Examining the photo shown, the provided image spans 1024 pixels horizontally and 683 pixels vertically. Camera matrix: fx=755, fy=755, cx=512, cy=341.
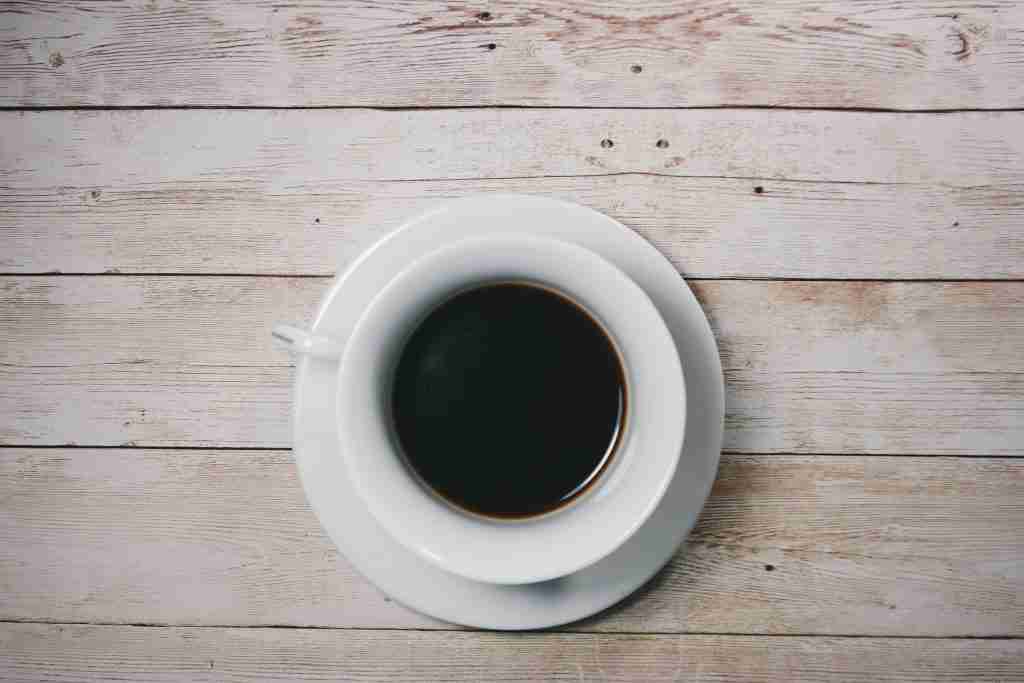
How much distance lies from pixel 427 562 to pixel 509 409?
0.37ft

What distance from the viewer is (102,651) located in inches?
23.1

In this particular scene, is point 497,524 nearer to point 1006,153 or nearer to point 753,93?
point 753,93

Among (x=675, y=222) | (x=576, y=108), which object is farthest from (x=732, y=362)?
(x=576, y=108)

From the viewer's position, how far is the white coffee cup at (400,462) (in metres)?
0.44

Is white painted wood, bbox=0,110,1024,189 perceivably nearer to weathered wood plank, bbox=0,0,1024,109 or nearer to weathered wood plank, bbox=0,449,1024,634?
weathered wood plank, bbox=0,0,1024,109

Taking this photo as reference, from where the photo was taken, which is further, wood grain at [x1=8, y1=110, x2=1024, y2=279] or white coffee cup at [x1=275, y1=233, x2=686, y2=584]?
wood grain at [x1=8, y1=110, x2=1024, y2=279]

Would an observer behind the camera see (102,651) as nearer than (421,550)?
No

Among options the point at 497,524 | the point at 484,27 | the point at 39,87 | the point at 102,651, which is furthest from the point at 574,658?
the point at 39,87

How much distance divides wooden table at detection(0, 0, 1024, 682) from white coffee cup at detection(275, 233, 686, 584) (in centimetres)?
14

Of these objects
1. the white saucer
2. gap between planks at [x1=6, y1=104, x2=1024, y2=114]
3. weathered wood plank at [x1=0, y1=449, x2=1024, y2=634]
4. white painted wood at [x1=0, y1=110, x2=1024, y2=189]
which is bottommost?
weathered wood plank at [x1=0, y1=449, x2=1024, y2=634]

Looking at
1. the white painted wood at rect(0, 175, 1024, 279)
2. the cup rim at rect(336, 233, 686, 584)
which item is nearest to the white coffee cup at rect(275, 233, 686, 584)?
the cup rim at rect(336, 233, 686, 584)

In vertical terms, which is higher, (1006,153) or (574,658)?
(1006,153)

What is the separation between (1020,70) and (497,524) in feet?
1.70

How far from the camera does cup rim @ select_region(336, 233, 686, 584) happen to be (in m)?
0.44
